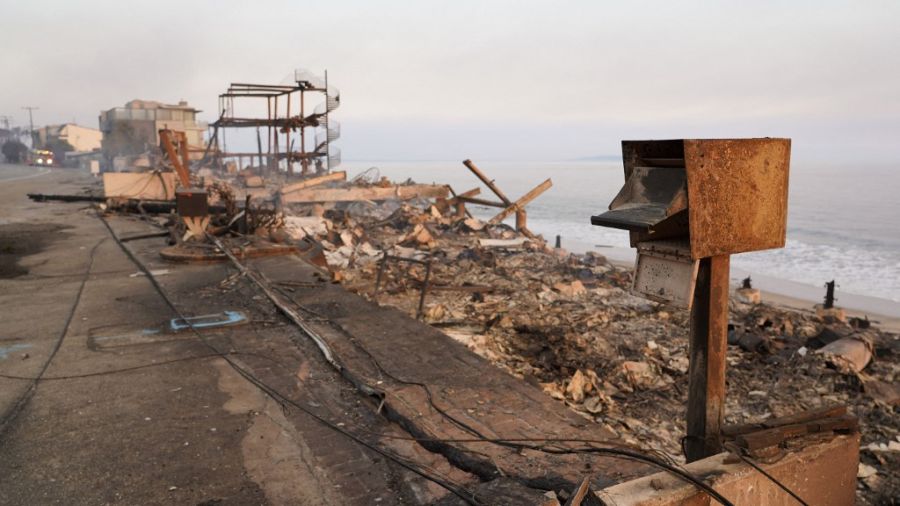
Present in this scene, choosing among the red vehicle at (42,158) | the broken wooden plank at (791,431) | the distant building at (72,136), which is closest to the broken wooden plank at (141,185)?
the broken wooden plank at (791,431)

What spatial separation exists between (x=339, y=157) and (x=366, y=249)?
2107 cm

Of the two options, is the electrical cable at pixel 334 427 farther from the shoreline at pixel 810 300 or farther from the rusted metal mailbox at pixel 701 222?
the shoreline at pixel 810 300

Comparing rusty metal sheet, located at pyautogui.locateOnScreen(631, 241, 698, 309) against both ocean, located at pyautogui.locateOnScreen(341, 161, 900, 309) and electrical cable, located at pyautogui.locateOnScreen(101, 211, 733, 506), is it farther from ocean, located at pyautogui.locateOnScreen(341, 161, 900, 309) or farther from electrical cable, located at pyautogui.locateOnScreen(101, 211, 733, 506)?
ocean, located at pyautogui.locateOnScreen(341, 161, 900, 309)

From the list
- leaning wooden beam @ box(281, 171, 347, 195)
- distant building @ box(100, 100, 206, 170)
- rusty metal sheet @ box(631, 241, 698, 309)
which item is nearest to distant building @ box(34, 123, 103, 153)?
distant building @ box(100, 100, 206, 170)

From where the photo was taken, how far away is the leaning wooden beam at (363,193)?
21.4m

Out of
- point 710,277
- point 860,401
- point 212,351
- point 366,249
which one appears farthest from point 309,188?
point 710,277

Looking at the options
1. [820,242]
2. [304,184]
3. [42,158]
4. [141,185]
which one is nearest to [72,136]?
[42,158]

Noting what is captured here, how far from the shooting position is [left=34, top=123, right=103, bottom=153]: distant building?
3406 inches

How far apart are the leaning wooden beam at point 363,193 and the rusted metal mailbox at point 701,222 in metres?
19.2

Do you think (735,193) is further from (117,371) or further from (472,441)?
(117,371)

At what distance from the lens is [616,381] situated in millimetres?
7023

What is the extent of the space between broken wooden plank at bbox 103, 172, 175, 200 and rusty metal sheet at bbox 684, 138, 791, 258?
21.7 metres

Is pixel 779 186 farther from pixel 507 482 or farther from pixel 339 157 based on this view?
pixel 339 157

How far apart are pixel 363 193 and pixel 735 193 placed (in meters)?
19.8
